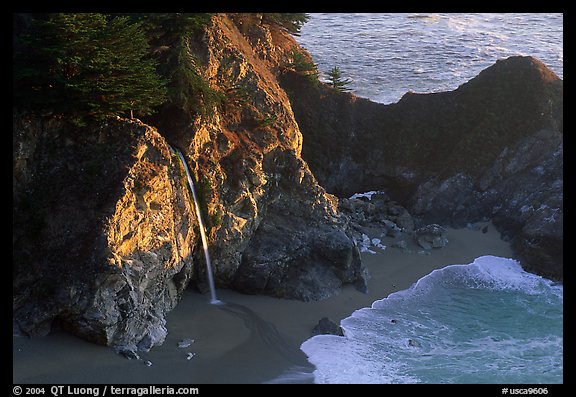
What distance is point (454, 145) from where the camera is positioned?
101ft

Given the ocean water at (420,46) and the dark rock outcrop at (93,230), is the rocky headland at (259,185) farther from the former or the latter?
the ocean water at (420,46)

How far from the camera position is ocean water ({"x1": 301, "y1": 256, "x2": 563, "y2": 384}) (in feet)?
64.2

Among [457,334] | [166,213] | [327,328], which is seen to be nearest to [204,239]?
[166,213]

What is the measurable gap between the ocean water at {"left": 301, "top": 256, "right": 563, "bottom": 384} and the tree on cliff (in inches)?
349

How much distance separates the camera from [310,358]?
20.1m

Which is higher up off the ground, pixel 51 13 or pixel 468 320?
pixel 51 13

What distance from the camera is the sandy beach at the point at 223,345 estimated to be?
17.9 meters

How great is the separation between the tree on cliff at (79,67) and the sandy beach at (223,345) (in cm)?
614

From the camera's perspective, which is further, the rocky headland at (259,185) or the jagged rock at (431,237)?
the jagged rock at (431,237)

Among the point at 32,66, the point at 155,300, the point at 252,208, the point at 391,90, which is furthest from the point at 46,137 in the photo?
the point at 391,90

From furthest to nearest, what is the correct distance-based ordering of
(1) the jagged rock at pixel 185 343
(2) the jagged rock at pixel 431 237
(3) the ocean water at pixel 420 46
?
(3) the ocean water at pixel 420 46
(2) the jagged rock at pixel 431 237
(1) the jagged rock at pixel 185 343

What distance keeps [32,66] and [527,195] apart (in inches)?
752

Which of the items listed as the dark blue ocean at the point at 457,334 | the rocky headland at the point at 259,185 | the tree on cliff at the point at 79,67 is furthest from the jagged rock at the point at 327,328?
the tree on cliff at the point at 79,67
